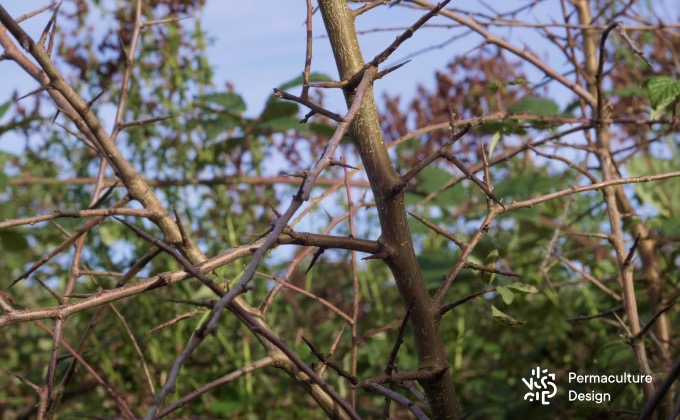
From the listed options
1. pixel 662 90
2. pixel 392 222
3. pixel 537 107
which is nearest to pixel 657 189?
pixel 537 107

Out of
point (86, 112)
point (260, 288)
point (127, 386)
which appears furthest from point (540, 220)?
point (86, 112)

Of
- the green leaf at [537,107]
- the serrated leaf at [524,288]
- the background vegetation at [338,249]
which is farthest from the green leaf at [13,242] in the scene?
the serrated leaf at [524,288]

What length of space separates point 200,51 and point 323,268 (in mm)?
1085

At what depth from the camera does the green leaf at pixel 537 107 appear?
2.17 metres

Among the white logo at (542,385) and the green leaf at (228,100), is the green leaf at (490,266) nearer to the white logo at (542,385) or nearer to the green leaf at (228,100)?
the white logo at (542,385)

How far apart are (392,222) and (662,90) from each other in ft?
2.87

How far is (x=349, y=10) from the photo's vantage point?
1.23m

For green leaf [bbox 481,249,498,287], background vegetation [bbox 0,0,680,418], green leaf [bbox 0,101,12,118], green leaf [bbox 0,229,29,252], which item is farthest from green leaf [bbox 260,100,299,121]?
green leaf [bbox 481,249,498,287]

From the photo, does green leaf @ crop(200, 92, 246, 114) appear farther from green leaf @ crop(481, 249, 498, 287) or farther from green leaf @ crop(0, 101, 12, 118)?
green leaf @ crop(481, 249, 498, 287)

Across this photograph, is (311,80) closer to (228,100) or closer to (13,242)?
(228,100)

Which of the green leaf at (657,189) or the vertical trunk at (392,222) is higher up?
the green leaf at (657,189)

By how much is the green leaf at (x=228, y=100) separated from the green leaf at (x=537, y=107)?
101 cm

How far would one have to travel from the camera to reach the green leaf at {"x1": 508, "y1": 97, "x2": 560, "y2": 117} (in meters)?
2.17

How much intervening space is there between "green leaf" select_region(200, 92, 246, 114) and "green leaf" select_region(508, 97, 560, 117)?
1.01 metres
